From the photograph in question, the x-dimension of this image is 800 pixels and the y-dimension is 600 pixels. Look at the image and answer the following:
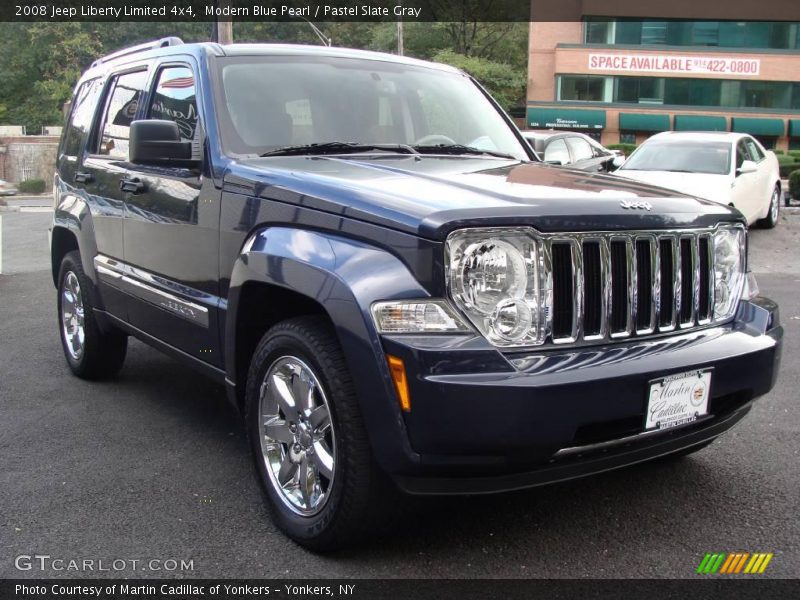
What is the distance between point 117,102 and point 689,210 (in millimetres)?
3510

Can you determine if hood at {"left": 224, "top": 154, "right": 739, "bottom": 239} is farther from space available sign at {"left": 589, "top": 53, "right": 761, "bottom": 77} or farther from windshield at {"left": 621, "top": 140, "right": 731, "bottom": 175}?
space available sign at {"left": 589, "top": 53, "right": 761, "bottom": 77}

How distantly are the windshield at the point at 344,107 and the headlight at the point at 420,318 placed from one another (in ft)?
4.81

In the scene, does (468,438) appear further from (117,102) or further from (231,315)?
(117,102)

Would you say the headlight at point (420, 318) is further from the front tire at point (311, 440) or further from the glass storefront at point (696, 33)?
the glass storefront at point (696, 33)

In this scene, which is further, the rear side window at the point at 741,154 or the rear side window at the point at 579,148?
the rear side window at the point at 579,148

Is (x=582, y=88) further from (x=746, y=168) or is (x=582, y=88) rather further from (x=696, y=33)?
(x=746, y=168)

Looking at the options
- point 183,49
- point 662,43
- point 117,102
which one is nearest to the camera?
point 183,49

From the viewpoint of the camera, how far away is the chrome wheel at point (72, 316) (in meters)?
5.42

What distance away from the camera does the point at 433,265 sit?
2637mm

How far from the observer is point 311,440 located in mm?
3094

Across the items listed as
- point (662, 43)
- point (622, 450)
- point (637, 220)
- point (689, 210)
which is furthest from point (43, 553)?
point (662, 43)

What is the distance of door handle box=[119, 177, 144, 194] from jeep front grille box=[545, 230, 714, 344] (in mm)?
2453

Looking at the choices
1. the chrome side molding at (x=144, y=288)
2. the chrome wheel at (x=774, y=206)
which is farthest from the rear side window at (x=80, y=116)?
the chrome wheel at (x=774, y=206)

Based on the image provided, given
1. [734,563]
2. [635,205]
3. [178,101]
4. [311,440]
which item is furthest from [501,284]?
[178,101]
